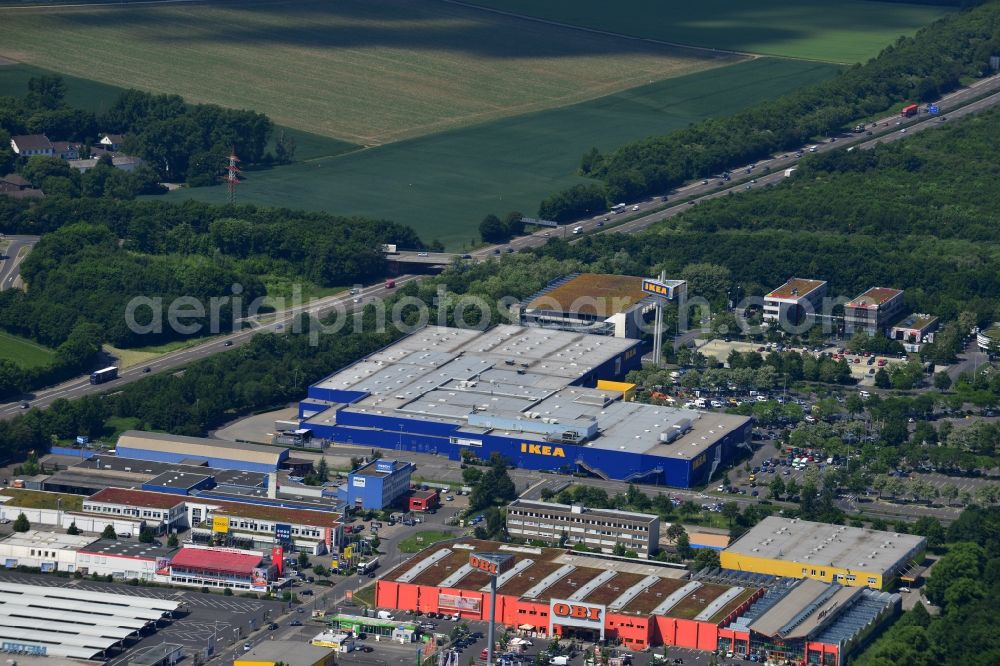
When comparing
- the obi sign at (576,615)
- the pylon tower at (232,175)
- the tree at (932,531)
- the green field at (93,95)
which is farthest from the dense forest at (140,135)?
the obi sign at (576,615)

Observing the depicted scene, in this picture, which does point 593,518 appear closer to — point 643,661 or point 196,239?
point 643,661

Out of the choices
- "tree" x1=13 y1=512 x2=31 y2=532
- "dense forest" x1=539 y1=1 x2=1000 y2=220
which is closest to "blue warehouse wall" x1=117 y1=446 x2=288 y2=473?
"tree" x1=13 y1=512 x2=31 y2=532

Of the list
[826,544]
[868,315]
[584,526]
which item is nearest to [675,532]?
[584,526]

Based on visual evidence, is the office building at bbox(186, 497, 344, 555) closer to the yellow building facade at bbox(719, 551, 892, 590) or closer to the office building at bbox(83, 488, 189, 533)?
the office building at bbox(83, 488, 189, 533)

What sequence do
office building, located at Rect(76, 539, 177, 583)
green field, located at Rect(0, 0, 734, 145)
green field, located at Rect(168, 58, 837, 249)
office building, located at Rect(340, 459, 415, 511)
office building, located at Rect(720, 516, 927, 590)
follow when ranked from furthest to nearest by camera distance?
green field, located at Rect(0, 0, 734, 145) < green field, located at Rect(168, 58, 837, 249) < office building, located at Rect(340, 459, 415, 511) < office building, located at Rect(76, 539, 177, 583) < office building, located at Rect(720, 516, 927, 590)

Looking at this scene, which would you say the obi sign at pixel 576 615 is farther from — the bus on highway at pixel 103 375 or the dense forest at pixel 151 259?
the dense forest at pixel 151 259

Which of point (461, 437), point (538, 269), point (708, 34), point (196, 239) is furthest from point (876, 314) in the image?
point (708, 34)
